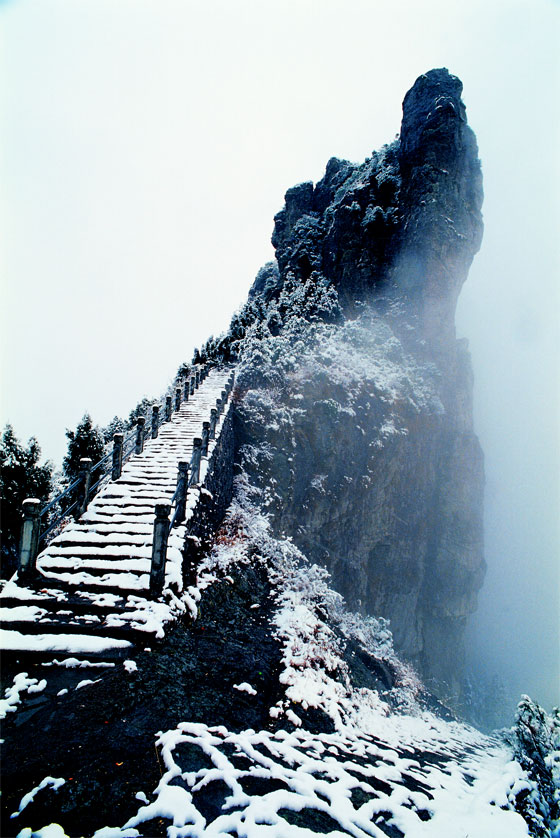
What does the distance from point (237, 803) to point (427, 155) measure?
4052 centimetres

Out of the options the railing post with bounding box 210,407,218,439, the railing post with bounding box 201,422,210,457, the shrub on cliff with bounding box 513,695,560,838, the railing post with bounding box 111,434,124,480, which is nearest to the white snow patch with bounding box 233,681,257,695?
the shrub on cliff with bounding box 513,695,560,838

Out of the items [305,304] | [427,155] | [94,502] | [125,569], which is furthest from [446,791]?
[427,155]

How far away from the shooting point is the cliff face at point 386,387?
802 inches

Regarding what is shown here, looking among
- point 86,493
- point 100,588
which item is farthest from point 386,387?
point 100,588

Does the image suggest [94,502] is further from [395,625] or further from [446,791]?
[395,625]

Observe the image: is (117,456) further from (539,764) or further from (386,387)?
(386,387)

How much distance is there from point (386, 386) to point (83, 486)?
2051 cm

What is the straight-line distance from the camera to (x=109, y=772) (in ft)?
11.7

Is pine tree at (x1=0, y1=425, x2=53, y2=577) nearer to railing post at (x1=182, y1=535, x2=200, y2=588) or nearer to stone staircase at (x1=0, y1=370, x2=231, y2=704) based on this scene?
stone staircase at (x1=0, y1=370, x2=231, y2=704)

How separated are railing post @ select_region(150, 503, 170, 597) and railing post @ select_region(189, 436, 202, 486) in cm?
350

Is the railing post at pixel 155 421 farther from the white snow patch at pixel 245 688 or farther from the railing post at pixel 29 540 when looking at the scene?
the white snow patch at pixel 245 688

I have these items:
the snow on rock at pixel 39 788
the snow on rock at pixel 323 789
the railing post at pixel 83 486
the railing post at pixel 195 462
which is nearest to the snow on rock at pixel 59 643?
the snow on rock at pixel 323 789

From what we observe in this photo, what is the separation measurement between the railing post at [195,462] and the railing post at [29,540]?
3935 millimetres

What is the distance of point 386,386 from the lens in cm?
2589
